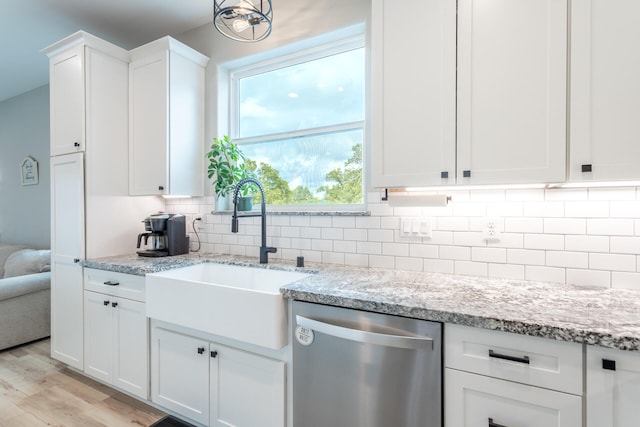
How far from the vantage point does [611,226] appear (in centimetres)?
145

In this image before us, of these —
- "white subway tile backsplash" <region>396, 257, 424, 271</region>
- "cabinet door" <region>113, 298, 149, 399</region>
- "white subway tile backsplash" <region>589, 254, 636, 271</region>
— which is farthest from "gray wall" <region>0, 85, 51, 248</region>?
"white subway tile backsplash" <region>589, 254, 636, 271</region>

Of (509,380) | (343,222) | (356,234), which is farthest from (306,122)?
(509,380)

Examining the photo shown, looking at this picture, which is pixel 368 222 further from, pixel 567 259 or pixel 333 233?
pixel 567 259

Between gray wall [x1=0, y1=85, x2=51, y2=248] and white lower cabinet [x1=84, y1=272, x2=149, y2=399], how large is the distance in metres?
2.60

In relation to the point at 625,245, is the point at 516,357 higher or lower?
lower

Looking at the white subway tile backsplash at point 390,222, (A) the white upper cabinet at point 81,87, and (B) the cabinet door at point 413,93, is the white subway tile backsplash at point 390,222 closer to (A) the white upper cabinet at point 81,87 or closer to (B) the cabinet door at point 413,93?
(B) the cabinet door at point 413,93

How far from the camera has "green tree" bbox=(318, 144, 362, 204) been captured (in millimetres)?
2174

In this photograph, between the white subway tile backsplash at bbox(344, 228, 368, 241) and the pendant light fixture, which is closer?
the pendant light fixture

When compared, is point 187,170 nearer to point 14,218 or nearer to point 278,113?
point 278,113

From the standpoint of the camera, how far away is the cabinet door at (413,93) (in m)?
1.47

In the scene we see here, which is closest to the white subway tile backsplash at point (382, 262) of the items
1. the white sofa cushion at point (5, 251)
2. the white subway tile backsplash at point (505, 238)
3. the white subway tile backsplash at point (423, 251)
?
the white subway tile backsplash at point (505, 238)

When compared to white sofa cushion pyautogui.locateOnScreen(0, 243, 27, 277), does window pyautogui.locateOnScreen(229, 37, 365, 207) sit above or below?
above

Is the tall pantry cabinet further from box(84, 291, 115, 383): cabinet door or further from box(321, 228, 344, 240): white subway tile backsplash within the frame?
box(321, 228, 344, 240): white subway tile backsplash

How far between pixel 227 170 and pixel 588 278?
2233 mm
